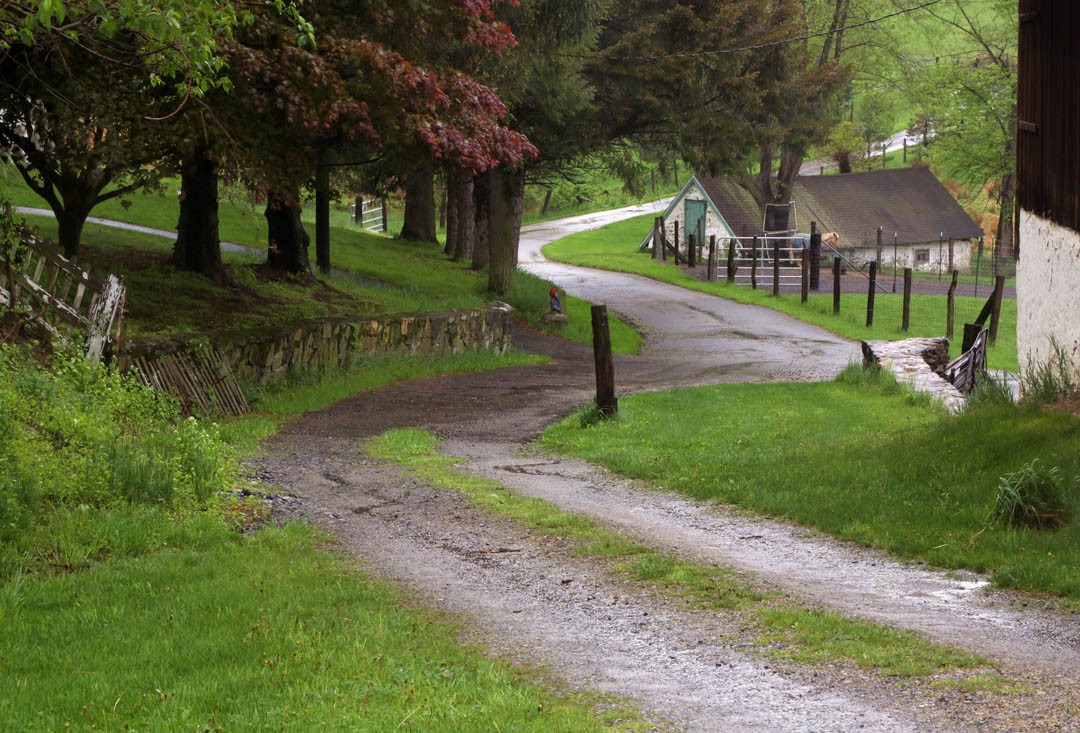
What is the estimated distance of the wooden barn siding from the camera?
12.7 metres

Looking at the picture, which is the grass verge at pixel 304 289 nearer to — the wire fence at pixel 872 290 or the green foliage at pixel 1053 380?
the wire fence at pixel 872 290

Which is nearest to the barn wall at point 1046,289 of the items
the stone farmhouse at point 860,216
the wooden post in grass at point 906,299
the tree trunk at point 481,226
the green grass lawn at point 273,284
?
the green grass lawn at point 273,284

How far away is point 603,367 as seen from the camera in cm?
1498

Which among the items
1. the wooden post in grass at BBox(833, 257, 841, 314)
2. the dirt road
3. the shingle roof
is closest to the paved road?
the wooden post in grass at BBox(833, 257, 841, 314)

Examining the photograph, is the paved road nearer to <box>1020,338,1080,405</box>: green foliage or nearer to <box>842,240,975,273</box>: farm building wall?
<box>1020,338,1080,405</box>: green foliage

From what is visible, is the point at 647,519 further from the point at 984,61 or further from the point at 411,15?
the point at 984,61

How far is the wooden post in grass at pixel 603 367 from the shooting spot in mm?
14953

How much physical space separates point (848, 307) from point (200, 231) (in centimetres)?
2656

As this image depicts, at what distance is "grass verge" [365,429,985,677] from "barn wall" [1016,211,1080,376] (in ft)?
20.7

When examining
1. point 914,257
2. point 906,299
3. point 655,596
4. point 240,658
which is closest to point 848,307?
point 906,299

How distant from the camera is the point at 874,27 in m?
63.1

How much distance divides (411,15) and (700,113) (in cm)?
1660

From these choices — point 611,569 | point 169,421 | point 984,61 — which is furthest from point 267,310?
point 984,61

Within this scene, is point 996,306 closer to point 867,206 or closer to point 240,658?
point 240,658
